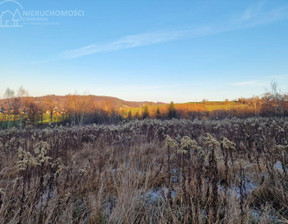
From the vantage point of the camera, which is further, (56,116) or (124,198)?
(56,116)

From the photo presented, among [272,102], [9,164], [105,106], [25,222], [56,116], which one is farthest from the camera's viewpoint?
[105,106]

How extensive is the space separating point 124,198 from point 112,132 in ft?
22.5

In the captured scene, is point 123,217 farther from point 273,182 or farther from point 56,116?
point 56,116

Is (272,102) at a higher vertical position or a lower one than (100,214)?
higher

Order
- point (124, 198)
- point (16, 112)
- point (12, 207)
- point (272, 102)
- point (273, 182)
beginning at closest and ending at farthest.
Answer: point (12, 207), point (124, 198), point (273, 182), point (272, 102), point (16, 112)

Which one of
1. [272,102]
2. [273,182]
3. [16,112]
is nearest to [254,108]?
[272,102]

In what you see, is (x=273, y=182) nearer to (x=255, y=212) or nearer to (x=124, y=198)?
(x=255, y=212)

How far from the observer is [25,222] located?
181 centimetres

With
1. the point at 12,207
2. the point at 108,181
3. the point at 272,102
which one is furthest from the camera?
the point at 272,102

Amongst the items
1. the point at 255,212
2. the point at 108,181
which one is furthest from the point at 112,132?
the point at 255,212

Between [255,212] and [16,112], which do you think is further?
[16,112]

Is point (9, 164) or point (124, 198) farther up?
point (124, 198)

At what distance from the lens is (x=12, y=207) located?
201 cm

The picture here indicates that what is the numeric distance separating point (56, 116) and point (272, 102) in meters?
55.2
